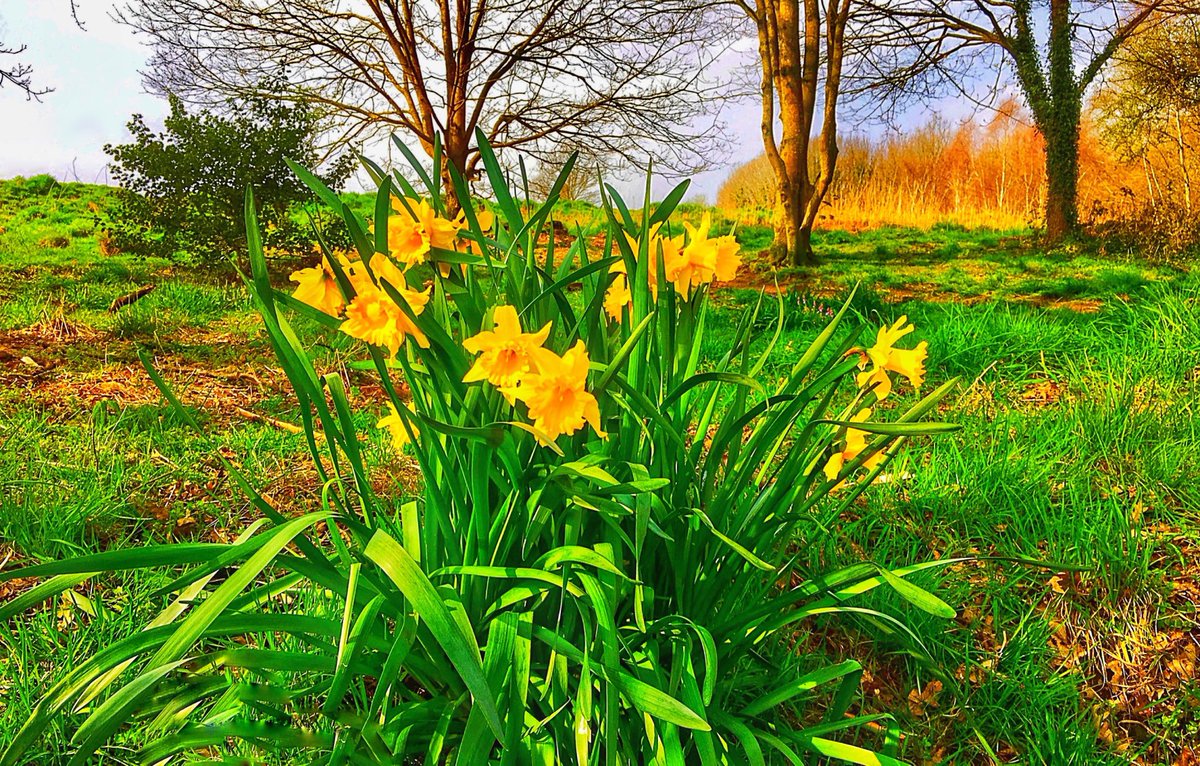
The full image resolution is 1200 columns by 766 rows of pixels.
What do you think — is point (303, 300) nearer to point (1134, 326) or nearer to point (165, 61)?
point (1134, 326)

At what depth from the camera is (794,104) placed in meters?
6.86

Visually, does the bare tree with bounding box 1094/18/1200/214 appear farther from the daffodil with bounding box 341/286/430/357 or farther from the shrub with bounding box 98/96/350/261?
the daffodil with bounding box 341/286/430/357

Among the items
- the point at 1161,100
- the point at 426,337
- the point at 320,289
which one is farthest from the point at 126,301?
the point at 1161,100

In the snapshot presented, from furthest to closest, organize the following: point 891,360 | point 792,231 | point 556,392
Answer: point 792,231 < point 891,360 < point 556,392

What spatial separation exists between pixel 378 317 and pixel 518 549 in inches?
14.3

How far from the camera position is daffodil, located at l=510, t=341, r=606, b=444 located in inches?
30.1

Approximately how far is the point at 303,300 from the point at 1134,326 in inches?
127

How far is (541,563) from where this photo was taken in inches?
37.2

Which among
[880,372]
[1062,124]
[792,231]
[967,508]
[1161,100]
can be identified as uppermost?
[1161,100]

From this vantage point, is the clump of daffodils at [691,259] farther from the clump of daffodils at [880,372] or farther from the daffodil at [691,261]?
the clump of daffodils at [880,372]

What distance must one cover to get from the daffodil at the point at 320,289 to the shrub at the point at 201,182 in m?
5.21

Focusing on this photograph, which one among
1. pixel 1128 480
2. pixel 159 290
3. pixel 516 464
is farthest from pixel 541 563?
pixel 159 290

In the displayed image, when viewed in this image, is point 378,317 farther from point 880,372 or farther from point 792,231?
point 792,231

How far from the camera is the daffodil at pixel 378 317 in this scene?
81 centimetres
